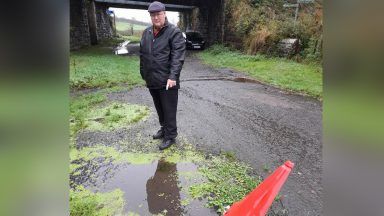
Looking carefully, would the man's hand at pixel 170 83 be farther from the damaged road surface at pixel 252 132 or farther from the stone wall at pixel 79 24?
the stone wall at pixel 79 24

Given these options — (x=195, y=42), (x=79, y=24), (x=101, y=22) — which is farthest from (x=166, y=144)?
(x=101, y=22)

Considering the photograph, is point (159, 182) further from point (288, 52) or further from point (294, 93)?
point (288, 52)

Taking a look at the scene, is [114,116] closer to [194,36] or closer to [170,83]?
[170,83]

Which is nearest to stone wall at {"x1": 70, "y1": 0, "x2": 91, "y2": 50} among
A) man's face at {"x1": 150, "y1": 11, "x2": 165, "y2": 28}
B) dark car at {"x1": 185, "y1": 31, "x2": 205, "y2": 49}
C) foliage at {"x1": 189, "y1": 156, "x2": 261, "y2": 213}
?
dark car at {"x1": 185, "y1": 31, "x2": 205, "y2": 49}

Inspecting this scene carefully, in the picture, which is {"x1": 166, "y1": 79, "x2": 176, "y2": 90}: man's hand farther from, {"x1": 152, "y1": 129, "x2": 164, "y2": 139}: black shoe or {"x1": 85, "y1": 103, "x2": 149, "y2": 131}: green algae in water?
{"x1": 85, "y1": 103, "x2": 149, "y2": 131}: green algae in water

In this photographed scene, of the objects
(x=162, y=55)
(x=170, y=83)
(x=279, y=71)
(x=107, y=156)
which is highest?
(x=162, y=55)

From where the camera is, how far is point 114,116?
6078 millimetres

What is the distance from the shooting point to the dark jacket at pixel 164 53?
416 cm

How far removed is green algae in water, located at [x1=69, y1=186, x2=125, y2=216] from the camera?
119 inches

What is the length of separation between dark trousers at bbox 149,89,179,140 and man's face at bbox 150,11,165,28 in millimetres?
910

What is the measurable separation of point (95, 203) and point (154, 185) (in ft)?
2.31

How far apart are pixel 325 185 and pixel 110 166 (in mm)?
3596
